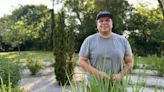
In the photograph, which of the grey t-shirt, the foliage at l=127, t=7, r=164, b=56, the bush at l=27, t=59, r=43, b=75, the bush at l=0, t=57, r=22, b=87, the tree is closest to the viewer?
the grey t-shirt

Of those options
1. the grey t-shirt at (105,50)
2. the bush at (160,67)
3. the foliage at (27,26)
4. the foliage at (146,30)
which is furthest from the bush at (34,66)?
the foliage at (27,26)

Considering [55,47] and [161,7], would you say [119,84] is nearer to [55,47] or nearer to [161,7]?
[55,47]

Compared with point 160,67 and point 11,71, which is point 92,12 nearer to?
point 160,67

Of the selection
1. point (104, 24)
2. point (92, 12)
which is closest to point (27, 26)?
point (92, 12)

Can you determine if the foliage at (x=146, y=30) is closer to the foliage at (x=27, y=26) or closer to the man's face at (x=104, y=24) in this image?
the foliage at (x=27, y=26)

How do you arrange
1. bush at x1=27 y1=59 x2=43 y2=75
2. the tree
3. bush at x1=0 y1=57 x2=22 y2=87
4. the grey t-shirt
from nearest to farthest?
1. the grey t-shirt
2. bush at x1=0 y1=57 x2=22 y2=87
3. bush at x1=27 y1=59 x2=43 y2=75
4. the tree

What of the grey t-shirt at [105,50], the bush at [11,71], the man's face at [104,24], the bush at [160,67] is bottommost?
the bush at [160,67]

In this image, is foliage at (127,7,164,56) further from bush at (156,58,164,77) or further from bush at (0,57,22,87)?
bush at (0,57,22,87)

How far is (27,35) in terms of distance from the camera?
27906 mm

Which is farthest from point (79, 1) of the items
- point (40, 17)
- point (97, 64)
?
point (97, 64)

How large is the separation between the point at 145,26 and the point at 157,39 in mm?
3083

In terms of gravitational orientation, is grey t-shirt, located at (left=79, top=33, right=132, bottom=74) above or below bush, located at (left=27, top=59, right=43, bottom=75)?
above

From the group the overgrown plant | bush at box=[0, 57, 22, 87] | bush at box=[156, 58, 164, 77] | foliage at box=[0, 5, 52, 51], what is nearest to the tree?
foliage at box=[0, 5, 52, 51]

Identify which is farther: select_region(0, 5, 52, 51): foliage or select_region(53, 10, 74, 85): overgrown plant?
select_region(0, 5, 52, 51): foliage
